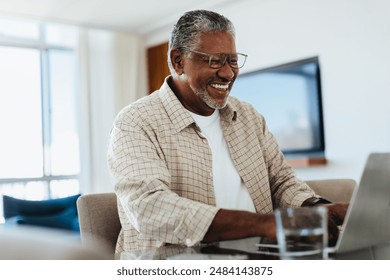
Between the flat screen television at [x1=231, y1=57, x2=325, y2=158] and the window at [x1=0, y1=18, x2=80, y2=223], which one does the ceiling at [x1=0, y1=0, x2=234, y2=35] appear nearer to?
the window at [x1=0, y1=18, x2=80, y2=223]

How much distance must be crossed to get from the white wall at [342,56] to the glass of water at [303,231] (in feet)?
7.61

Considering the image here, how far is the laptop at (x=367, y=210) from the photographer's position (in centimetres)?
77

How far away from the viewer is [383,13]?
2.96 m

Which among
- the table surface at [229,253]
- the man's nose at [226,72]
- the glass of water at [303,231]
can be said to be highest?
the man's nose at [226,72]

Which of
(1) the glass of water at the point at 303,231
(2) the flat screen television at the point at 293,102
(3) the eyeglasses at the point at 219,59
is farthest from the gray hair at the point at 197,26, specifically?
(2) the flat screen television at the point at 293,102

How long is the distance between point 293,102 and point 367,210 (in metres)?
2.76

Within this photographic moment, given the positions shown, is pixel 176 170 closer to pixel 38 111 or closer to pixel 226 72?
pixel 226 72

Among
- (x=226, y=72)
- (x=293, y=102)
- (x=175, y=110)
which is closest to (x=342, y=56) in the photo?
(x=293, y=102)

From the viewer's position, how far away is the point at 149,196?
39.8 inches

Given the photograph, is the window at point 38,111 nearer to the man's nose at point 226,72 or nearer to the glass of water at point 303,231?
the man's nose at point 226,72

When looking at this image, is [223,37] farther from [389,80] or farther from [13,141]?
[13,141]

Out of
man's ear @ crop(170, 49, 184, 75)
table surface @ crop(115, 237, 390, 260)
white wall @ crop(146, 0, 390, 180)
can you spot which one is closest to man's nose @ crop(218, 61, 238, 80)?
man's ear @ crop(170, 49, 184, 75)
